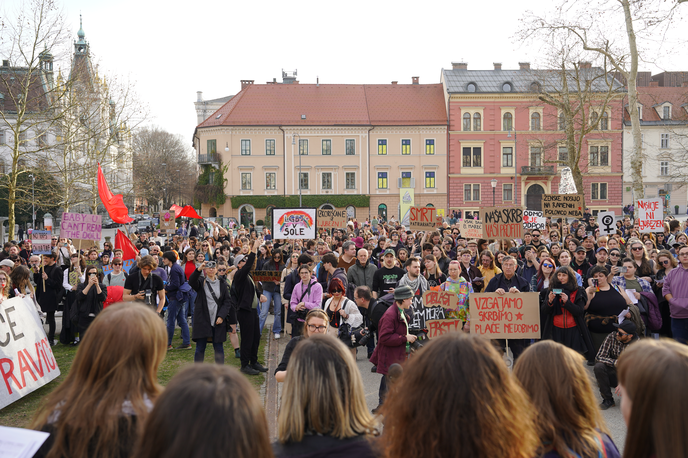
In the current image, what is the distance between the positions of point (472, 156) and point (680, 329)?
51.5 metres

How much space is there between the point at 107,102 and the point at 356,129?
30117 millimetres

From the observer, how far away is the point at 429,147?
58469mm

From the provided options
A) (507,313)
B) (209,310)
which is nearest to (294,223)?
(209,310)

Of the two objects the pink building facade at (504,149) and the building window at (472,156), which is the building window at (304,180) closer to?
the pink building facade at (504,149)


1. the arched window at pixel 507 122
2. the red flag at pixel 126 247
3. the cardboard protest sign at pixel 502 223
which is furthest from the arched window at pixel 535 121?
the red flag at pixel 126 247

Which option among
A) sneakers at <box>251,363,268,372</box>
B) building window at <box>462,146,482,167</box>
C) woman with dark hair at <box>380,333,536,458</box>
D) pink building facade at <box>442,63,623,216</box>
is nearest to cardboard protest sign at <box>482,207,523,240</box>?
sneakers at <box>251,363,268,372</box>

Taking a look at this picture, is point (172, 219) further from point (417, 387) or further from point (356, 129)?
point (356, 129)

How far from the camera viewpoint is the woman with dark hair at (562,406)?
2.57m

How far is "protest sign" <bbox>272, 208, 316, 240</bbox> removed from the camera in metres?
14.5

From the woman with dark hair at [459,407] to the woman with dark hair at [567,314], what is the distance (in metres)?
6.19

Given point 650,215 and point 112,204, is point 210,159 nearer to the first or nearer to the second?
point 112,204

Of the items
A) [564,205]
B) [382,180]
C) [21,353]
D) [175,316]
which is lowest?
[175,316]

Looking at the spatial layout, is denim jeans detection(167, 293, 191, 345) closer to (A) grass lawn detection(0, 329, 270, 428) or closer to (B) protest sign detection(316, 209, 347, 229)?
(A) grass lawn detection(0, 329, 270, 428)

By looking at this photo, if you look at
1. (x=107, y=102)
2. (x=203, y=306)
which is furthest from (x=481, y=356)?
(x=107, y=102)
